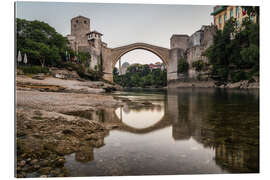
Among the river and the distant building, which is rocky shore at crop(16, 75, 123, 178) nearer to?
the river

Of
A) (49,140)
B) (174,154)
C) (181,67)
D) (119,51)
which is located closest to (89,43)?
(119,51)

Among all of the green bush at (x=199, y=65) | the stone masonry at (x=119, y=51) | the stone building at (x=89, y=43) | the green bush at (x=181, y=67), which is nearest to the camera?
the green bush at (x=181, y=67)

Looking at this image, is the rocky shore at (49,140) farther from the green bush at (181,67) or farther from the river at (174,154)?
the green bush at (181,67)

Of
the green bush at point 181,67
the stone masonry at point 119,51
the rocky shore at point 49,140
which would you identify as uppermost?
the stone masonry at point 119,51

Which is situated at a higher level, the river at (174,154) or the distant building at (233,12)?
the distant building at (233,12)

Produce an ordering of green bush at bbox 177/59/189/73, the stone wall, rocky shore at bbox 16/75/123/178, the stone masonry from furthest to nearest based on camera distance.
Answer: the stone masonry → green bush at bbox 177/59/189/73 → the stone wall → rocky shore at bbox 16/75/123/178

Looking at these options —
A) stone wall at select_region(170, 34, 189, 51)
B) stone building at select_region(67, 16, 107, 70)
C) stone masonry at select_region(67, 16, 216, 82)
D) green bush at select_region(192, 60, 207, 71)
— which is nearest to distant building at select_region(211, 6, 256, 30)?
stone wall at select_region(170, 34, 189, 51)

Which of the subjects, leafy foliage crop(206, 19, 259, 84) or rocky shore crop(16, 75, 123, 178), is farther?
leafy foliage crop(206, 19, 259, 84)

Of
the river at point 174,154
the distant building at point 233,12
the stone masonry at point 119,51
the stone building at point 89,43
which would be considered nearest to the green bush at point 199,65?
the stone masonry at point 119,51

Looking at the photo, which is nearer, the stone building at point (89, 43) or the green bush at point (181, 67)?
the green bush at point (181, 67)

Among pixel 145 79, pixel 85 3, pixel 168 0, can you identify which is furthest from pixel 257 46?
pixel 145 79

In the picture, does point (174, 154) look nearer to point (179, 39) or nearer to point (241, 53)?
point (241, 53)

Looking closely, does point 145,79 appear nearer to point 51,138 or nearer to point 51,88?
point 51,88
